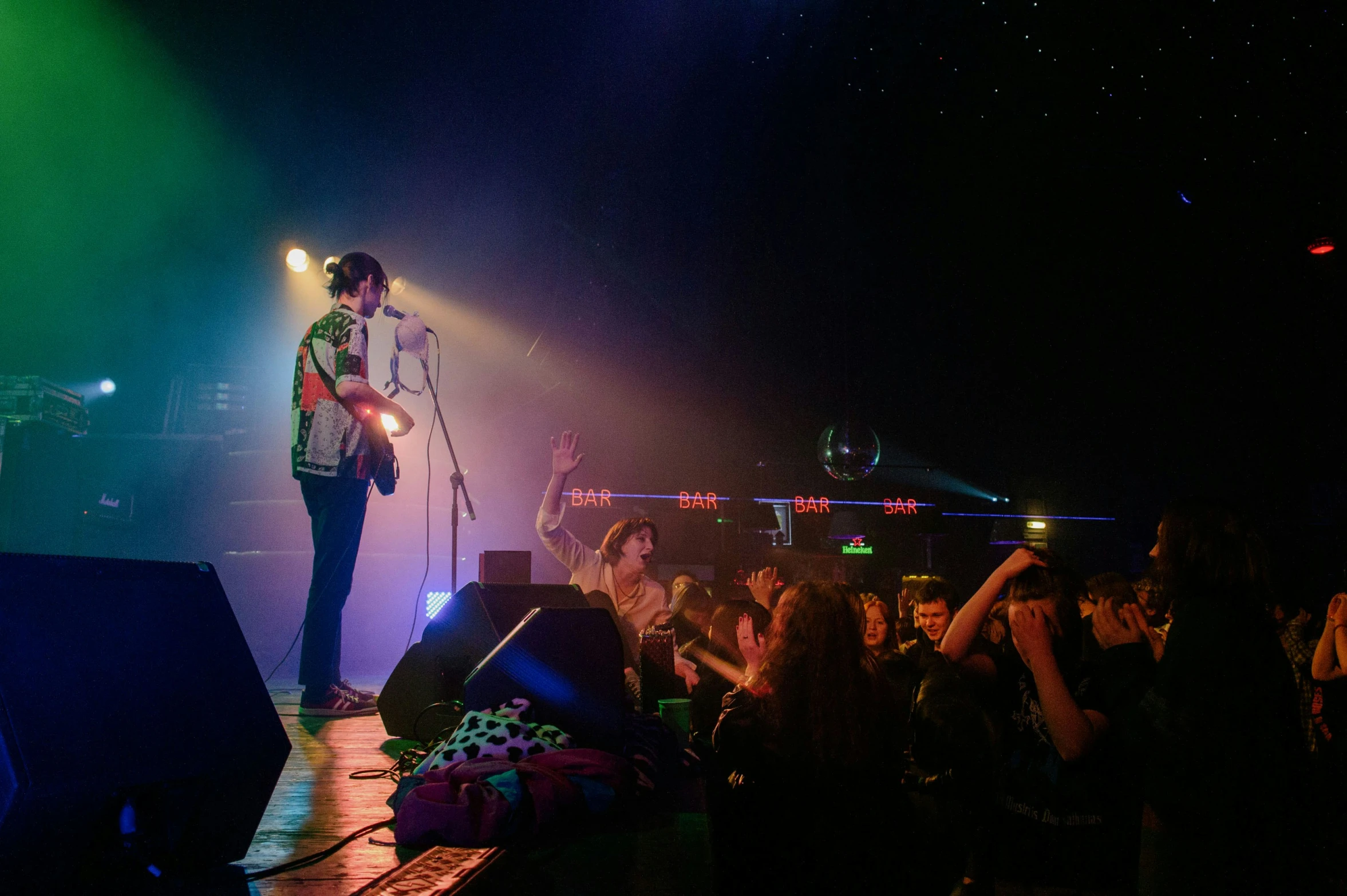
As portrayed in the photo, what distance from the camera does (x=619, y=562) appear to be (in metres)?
4.84

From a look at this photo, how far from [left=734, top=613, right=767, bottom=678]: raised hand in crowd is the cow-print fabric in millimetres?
1198

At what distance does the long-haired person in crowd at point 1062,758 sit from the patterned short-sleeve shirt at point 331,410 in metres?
2.66

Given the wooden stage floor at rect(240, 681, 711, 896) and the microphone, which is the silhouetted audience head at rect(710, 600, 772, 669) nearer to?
the wooden stage floor at rect(240, 681, 711, 896)

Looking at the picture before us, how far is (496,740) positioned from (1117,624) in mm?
1925

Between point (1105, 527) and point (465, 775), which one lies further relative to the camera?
point (1105, 527)

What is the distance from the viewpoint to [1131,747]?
175cm

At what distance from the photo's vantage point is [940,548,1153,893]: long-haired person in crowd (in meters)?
1.78

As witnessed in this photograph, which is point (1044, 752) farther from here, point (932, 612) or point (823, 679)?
point (932, 612)

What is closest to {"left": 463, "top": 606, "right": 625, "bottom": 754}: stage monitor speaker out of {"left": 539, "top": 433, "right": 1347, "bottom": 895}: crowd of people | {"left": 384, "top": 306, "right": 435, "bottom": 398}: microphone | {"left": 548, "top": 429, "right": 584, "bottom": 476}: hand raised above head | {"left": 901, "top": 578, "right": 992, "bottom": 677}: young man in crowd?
{"left": 539, "top": 433, "right": 1347, "bottom": 895}: crowd of people

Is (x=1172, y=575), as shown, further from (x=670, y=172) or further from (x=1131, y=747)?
(x=670, y=172)

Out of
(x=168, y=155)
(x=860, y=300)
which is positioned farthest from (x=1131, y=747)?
(x=860, y=300)

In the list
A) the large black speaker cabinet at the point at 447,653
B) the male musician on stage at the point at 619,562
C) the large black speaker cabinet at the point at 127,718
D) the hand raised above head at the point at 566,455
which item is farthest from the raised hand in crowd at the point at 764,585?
the large black speaker cabinet at the point at 127,718

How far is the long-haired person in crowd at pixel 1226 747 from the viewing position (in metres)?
1.56

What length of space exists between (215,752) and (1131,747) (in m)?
1.98
